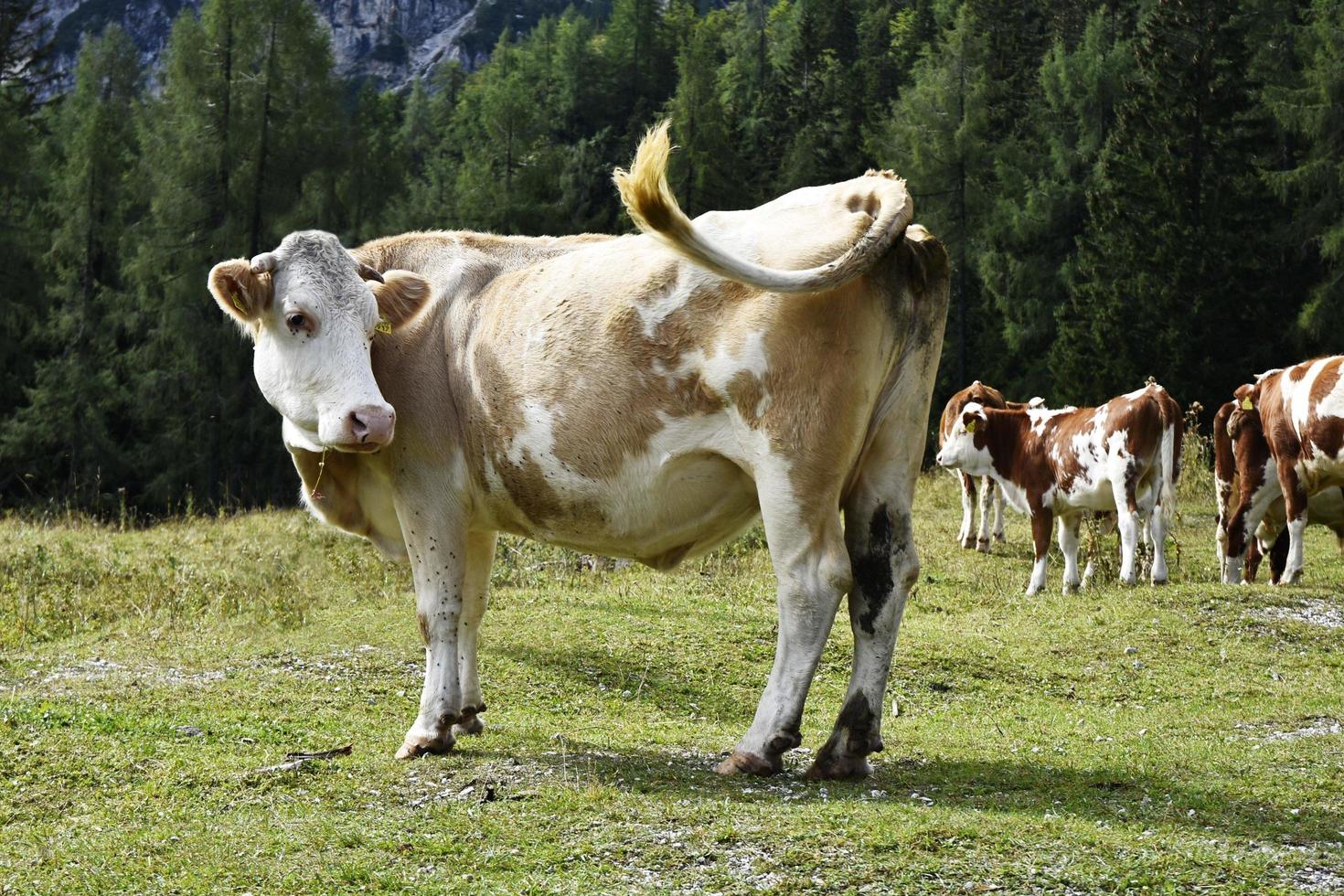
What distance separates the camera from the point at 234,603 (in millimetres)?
12859

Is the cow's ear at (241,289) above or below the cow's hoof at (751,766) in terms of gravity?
above

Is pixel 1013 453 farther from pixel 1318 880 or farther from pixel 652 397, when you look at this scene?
pixel 1318 880

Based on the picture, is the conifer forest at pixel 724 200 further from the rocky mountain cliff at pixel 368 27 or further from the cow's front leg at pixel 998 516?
the rocky mountain cliff at pixel 368 27

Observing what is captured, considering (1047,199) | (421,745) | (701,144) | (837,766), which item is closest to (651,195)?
(837,766)

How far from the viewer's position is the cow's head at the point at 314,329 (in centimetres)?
682

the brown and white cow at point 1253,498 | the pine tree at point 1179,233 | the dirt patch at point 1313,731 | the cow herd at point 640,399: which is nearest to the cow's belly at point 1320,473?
the brown and white cow at point 1253,498

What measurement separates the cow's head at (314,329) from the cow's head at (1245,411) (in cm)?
1110

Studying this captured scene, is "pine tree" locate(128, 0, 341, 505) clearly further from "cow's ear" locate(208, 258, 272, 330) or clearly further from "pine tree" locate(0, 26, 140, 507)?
"cow's ear" locate(208, 258, 272, 330)

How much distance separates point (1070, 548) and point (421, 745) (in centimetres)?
1005

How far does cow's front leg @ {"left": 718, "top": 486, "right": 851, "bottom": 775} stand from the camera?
6289mm

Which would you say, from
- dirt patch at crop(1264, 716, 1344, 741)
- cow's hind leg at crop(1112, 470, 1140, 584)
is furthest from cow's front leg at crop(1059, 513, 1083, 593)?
dirt patch at crop(1264, 716, 1344, 741)

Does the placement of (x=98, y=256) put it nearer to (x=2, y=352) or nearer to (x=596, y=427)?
(x=2, y=352)

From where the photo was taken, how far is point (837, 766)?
21.3ft

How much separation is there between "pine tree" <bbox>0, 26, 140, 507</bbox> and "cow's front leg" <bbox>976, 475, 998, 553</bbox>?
2960cm
